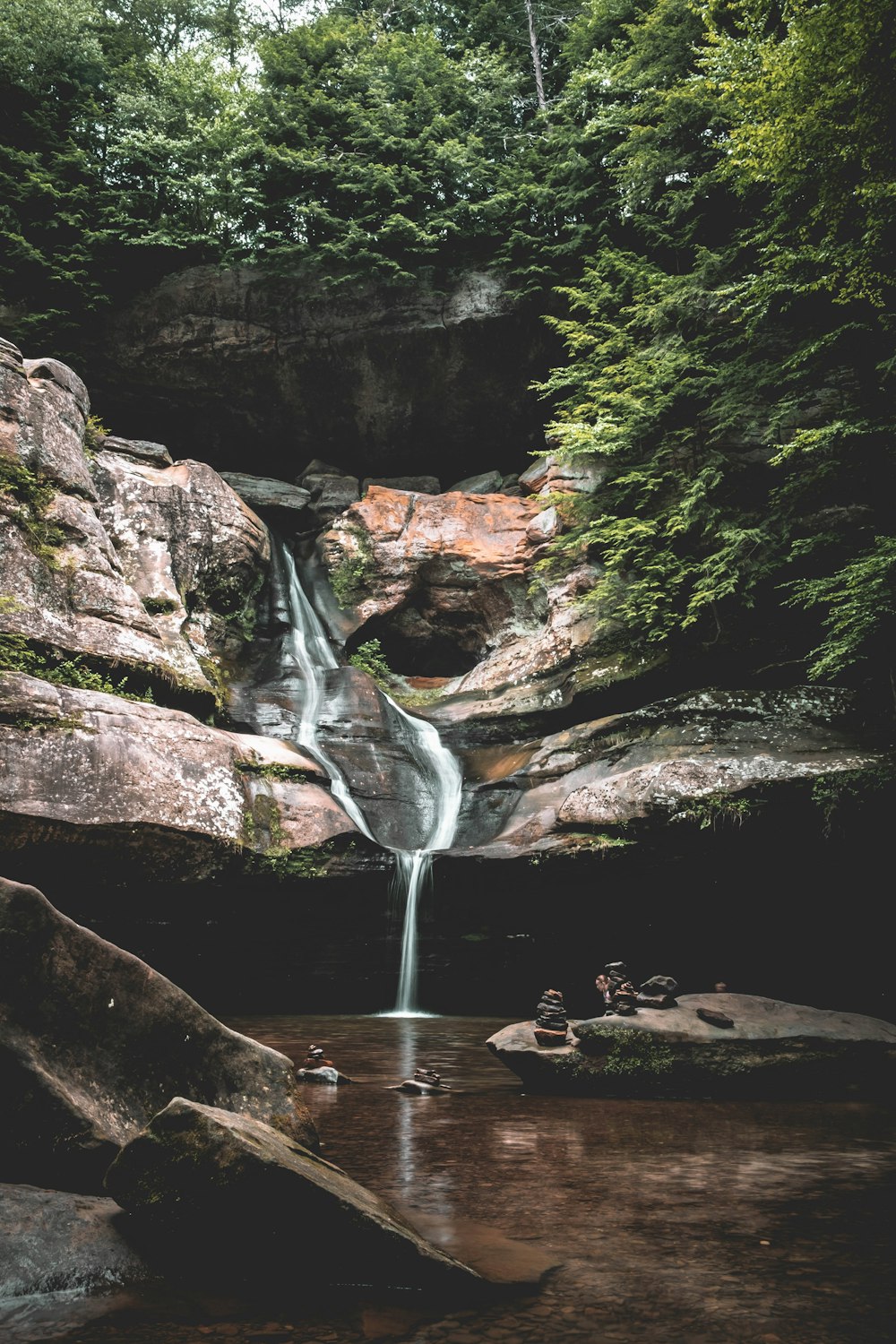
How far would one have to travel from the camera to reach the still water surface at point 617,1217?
7.34 ft

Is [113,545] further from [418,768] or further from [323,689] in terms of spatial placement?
[418,768]

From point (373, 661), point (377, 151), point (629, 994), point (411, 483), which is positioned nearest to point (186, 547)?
point (373, 661)

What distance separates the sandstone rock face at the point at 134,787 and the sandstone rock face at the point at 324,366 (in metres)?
11.5

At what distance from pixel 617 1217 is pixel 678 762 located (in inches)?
291

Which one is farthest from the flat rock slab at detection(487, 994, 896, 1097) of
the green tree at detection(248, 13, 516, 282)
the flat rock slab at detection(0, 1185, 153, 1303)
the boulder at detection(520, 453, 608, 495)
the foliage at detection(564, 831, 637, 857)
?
the green tree at detection(248, 13, 516, 282)

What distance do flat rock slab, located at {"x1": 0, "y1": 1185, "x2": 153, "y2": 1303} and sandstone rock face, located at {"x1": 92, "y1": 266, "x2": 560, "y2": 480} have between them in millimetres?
18307

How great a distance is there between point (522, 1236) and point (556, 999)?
10.4 ft

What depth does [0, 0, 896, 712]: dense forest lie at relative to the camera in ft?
32.2

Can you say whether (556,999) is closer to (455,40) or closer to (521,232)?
(521,232)

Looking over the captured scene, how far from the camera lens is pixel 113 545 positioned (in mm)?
13312

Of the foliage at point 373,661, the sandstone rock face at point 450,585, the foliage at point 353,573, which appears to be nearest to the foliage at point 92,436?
the sandstone rock face at point 450,585

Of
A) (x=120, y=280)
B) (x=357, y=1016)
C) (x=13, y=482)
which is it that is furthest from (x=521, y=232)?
(x=357, y=1016)

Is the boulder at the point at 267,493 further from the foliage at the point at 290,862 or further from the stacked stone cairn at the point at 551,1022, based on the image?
the stacked stone cairn at the point at 551,1022

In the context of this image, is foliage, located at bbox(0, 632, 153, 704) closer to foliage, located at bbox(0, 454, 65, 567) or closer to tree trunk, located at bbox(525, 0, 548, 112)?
foliage, located at bbox(0, 454, 65, 567)
